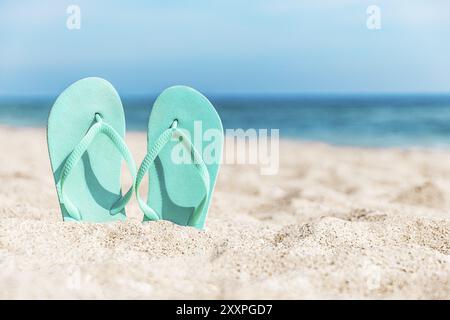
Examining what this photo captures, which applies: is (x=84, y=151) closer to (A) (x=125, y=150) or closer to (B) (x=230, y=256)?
(A) (x=125, y=150)

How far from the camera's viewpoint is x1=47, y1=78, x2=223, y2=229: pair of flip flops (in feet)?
6.14

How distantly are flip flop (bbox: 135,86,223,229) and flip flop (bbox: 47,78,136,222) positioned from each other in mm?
123

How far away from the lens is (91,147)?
1.94 meters

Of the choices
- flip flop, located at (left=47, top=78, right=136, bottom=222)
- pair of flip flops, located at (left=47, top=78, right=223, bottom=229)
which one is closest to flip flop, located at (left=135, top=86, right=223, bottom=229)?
pair of flip flops, located at (left=47, top=78, right=223, bottom=229)

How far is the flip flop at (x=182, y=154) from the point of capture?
1.87 metres

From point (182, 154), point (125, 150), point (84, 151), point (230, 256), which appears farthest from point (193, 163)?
point (230, 256)

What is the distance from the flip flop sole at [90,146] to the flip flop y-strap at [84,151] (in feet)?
0.12

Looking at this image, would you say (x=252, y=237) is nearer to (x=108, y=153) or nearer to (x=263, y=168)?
(x=108, y=153)

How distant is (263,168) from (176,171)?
2462 millimetres

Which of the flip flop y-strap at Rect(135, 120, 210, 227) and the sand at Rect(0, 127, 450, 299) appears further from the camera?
the flip flop y-strap at Rect(135, 120, 210, 227)

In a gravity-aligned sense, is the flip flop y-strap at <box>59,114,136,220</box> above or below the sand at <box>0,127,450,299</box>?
above

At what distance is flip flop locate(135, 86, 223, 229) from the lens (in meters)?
1.87

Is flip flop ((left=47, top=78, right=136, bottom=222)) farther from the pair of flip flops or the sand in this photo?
the sand

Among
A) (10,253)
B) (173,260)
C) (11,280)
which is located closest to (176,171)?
(173,260)
